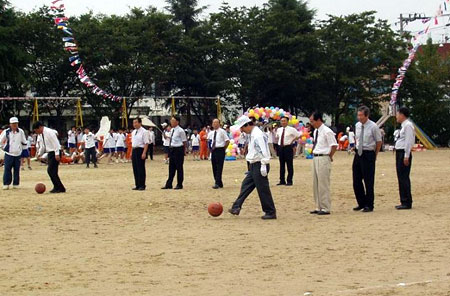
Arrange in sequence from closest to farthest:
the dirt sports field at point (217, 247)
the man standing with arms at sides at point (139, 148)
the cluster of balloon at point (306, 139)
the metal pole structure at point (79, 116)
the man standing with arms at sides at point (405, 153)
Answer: the dirt sports field at point (217, 247) < the man standing with arms at sides at point (405, 153) < the man standing with arms at sides at point (139, 148) < the cluster of balloon at point (306, 139) < the metal pole structure at point (79, 116)

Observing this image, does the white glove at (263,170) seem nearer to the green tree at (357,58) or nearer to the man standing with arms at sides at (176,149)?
the man standing with arms at sides at (176,149)

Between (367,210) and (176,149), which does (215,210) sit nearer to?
(367,210)

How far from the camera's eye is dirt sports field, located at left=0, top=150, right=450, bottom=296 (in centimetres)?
833

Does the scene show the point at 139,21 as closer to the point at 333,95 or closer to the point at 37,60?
the point at 37,60

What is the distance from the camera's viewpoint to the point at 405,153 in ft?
49.1

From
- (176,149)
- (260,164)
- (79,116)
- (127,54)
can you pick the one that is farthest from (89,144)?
(260,164)

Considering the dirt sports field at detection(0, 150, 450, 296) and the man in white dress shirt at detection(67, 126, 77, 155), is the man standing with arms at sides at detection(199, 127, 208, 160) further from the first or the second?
the dirt sports field at detection(0, 150, 450, 296)

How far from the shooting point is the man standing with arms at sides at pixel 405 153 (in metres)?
14.9

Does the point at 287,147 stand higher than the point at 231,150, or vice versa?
the point at 287,147

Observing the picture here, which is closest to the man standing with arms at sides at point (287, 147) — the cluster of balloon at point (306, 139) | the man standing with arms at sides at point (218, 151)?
the man standing with arms at sides at point (218, 151)

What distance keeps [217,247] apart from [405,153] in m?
5.47

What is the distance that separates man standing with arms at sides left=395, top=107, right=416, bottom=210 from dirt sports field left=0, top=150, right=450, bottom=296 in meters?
0.30

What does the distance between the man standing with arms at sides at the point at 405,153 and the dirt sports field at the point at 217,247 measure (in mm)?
303

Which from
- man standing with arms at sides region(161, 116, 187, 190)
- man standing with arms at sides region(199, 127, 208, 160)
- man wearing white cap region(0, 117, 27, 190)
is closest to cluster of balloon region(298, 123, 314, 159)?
man standing with arms at sides region(199, 127, 208, 160)
